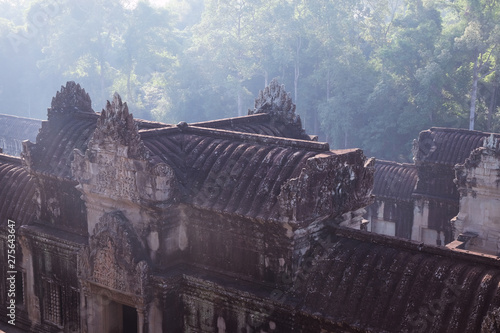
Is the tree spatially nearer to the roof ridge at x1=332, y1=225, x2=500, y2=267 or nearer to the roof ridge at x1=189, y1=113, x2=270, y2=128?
the roof ridge at x1=189, y1=113, x2=270, y2=128

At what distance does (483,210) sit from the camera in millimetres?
13164

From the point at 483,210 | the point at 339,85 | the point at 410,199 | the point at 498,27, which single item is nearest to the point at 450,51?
the point at 498,27

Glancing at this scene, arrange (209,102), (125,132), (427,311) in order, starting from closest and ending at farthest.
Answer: (427,311) < (125,132) < (209,102)

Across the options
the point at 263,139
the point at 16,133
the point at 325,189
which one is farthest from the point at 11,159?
the point at 16,133

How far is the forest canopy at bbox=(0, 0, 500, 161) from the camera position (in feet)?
108

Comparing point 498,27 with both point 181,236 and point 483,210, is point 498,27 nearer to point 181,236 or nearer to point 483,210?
point 483,210

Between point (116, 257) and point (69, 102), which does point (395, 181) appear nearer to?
point (69, 102)

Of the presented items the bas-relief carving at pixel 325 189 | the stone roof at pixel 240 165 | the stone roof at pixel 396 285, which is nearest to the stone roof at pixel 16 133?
the stone roof at pixel 240 165

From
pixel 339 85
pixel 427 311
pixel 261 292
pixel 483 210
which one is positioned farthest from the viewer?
pixel 339 85

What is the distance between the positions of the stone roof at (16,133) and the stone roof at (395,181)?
20.2 meters

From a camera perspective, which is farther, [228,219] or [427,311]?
[228,219]

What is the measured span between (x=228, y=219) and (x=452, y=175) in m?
10.4

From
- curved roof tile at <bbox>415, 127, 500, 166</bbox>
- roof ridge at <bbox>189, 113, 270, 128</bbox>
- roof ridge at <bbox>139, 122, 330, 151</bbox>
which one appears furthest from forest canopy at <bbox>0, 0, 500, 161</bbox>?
roof ridge at <bbox>139, 122, 330, 151</bbox>

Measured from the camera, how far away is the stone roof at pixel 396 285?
7.09 m
